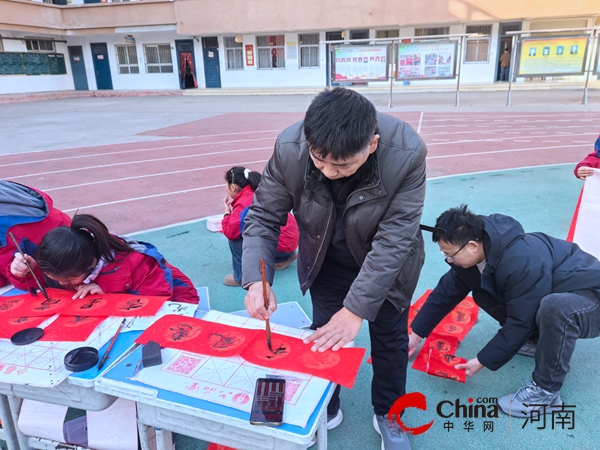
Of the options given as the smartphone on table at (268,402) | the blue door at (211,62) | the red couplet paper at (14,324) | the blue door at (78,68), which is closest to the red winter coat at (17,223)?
the red couplet paper at (14,324)

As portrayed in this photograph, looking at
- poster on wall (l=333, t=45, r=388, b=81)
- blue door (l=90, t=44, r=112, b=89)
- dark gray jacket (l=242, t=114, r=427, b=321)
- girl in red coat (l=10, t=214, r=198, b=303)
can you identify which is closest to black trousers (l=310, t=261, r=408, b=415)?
dark gray jacket (l=242, t=114, r=427, b=321)

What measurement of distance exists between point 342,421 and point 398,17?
1890cm

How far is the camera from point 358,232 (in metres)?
1.58

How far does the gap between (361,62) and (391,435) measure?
12490mm

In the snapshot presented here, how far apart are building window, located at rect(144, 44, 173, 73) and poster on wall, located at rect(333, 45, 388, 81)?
12038 millimetres

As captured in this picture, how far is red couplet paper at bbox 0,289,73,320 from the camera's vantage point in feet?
6.02

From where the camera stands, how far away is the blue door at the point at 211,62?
21.3 m

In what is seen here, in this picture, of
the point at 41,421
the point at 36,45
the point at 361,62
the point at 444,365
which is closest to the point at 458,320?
the point at 444,365

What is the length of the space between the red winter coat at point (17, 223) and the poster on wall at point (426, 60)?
12079 mm

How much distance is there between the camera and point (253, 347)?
156 cm

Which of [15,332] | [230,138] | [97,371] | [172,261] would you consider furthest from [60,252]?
[230,138]

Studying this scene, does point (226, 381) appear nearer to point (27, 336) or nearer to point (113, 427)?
point (113, 427)

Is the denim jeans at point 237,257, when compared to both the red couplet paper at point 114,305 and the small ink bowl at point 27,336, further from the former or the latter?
the small ink bowl at point 27,336

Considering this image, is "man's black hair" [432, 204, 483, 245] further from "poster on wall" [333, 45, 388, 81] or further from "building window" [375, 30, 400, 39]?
"building window" [375, 30, 400, 39]
